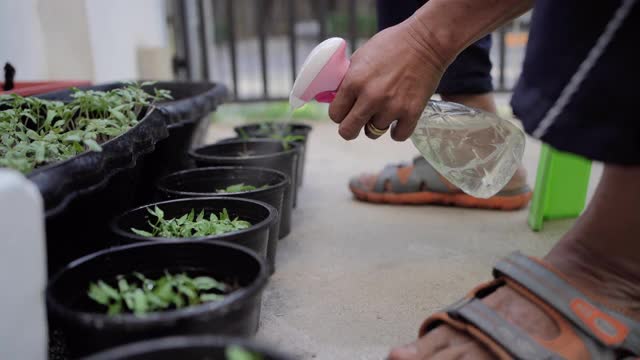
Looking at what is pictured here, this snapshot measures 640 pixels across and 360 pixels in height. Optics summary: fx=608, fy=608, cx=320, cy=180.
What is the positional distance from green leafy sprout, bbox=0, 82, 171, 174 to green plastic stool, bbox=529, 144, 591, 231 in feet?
2.61

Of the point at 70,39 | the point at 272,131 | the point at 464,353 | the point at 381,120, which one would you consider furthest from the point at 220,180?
the point at 70,39

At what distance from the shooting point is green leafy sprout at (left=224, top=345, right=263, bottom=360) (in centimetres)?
46

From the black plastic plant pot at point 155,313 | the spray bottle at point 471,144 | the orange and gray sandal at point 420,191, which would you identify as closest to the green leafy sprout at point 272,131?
the orange and gray sandal at point 420,191

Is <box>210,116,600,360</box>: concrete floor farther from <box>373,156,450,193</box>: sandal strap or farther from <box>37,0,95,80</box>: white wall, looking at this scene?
<box>37,0,95,80</box>: white wall

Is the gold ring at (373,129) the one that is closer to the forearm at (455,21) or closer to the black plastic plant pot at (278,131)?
the forearm at (455,21)

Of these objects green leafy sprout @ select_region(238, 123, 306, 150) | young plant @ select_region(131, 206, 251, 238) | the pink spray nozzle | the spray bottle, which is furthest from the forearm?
green leafy sprout @ select_region(238, 123, 306, 150)

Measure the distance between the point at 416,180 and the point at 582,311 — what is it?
844 mm

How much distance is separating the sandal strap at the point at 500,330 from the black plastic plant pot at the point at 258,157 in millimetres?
540

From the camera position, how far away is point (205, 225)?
87cm

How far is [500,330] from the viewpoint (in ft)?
2.28

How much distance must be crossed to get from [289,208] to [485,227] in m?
0.44

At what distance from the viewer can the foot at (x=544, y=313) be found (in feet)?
2.30

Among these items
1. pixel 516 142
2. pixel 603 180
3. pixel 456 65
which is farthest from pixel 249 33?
pixel 603 180

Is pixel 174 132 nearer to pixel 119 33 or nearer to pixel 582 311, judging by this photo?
pixel 582 311
